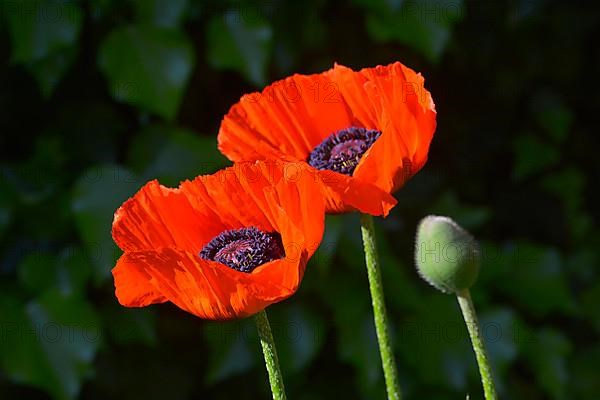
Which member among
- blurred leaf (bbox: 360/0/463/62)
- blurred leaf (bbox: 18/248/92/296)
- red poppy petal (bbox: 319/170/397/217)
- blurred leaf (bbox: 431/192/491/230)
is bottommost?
blurred leaf (bbox: 431/192/491/230)

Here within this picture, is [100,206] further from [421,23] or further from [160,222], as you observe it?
[160,222]

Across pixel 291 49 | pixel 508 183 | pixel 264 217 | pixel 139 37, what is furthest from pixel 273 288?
pixel 508 183

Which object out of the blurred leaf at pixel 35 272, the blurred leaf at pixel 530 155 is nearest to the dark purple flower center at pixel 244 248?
the blurred leaf at pixel 35 272

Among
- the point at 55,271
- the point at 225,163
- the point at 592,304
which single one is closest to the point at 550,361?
the point at 592,304

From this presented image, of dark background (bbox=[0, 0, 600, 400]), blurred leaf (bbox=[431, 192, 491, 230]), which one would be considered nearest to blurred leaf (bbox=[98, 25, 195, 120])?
dark background (bbox=[0, 0, 600, 400])

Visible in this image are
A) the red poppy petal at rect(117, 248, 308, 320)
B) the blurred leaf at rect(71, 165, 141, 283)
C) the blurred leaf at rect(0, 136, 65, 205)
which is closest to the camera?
the red poppy petal at rect(117, 248, 308, 320)

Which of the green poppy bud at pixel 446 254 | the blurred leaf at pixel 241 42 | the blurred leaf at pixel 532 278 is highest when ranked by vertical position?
the green poppy bud at pixel 446 254

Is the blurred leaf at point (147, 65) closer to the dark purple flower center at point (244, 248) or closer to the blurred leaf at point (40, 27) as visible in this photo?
the blurred leaf at point (40, 27)

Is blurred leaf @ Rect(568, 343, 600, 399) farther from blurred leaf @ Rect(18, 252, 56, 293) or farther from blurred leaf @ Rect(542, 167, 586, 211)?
blurred leaf @ Rect(18, 252, 56, 293)
